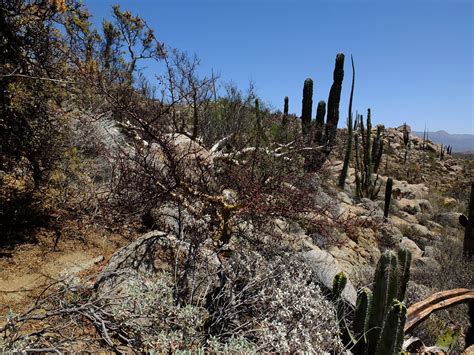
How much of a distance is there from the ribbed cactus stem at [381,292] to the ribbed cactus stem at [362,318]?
0.06 metres

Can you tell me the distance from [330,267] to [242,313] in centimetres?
162

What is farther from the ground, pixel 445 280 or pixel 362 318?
pixel 362 318

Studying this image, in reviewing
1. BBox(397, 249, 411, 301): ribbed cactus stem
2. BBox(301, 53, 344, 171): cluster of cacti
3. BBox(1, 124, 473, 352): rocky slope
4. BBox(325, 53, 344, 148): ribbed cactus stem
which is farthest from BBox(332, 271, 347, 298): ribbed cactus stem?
BBox(325, 53, 344, 148): ribbed cactus stem

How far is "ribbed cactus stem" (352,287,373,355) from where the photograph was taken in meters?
3.43

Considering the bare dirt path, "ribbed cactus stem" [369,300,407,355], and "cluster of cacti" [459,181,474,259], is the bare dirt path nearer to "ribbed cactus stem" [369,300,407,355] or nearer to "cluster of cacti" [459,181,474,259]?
"ribbed cactus stem" [369,300,407,355]

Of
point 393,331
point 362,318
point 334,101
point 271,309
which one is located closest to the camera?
point 271,309

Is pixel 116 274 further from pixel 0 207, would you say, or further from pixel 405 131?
pixel 405 131

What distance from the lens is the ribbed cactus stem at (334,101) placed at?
15045mm

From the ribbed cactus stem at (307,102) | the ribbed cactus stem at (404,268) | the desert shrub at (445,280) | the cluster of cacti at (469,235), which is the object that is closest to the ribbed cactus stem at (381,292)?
the ribbed cactus stem at (404,268)

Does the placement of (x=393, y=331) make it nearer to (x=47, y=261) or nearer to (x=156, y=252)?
(x=156, y=252)

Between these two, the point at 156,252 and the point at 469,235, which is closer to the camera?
the point at 156,252

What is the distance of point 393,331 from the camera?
303 cm

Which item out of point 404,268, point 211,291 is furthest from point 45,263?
point 404,268

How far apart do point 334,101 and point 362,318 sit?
13.4m
